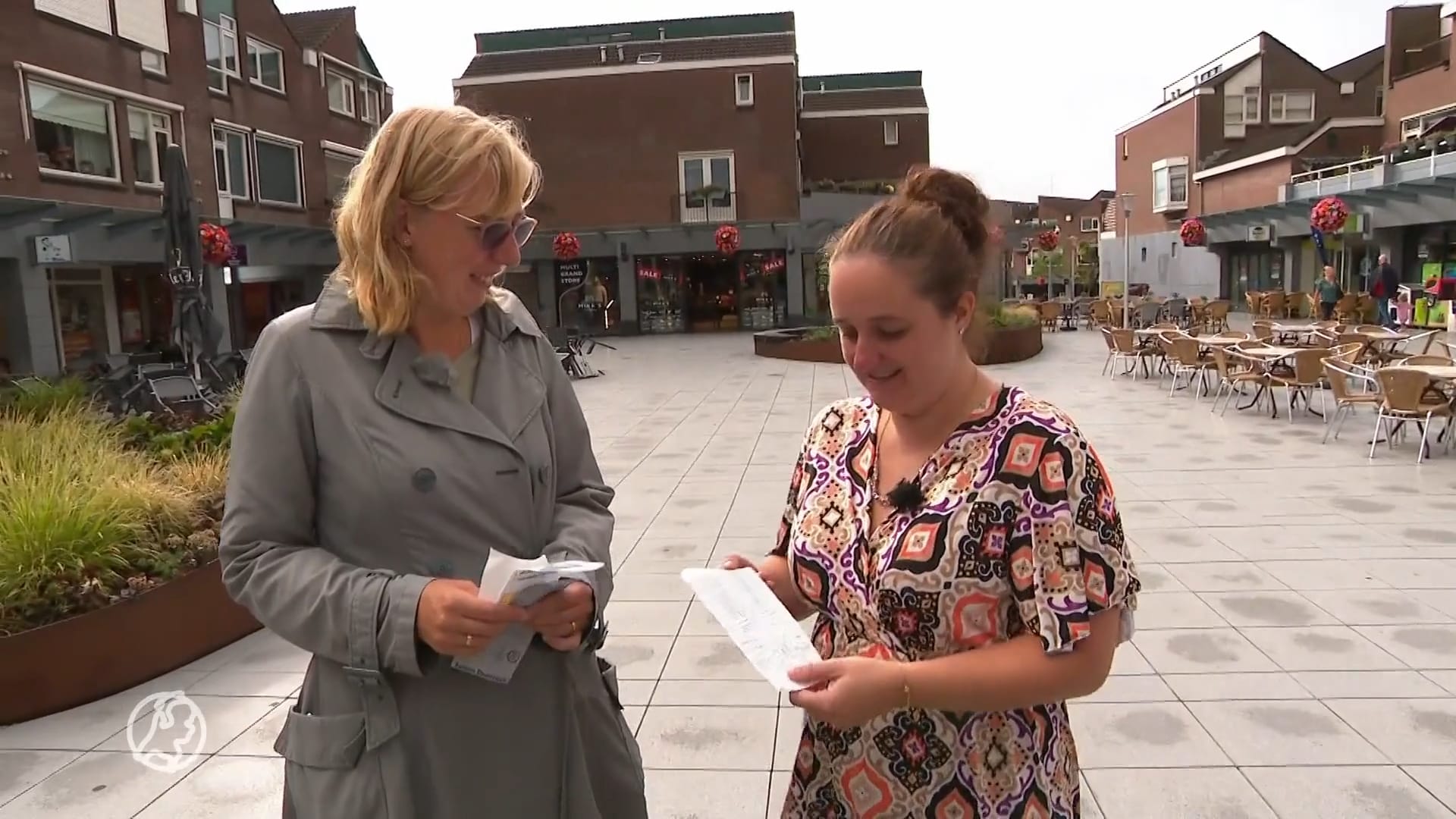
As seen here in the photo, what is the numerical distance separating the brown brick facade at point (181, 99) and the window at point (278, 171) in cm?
24

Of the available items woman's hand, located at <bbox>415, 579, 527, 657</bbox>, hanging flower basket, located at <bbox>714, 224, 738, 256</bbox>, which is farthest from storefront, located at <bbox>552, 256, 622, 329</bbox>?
woman's hand, located at <bbox>415, 579, 527, 657</bbox>

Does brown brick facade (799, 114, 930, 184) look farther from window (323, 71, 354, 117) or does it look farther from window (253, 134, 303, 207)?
window (253, 134, 303, 207)

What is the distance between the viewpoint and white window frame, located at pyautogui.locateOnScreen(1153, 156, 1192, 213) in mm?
38031

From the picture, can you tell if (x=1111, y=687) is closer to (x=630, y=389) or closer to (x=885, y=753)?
(x=885, y=753)

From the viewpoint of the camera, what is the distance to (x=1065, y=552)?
1366 millimetres

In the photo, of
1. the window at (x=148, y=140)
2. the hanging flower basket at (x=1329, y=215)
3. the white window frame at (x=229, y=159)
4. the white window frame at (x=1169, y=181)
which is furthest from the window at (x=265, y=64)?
the white window frame at (x=1169, y=181)

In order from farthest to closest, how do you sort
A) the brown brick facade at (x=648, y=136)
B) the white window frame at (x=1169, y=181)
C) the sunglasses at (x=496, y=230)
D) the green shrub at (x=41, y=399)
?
1. the white window frame at (x=1169, y=181)
2. the brown brick facade at (x=648, y=136)
3. the green shrub at (x=41, y=399)
4. the sunglasses at (x=496, y=230)

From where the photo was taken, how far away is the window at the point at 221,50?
71.8 feet

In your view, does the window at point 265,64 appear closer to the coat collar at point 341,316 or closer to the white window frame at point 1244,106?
the coat collar at point 341,316

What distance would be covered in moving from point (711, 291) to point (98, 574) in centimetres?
2862

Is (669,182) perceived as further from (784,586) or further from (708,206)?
(784,586)

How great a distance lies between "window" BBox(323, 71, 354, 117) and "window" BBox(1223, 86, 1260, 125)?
30.8m

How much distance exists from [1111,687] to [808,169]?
38.2 metres

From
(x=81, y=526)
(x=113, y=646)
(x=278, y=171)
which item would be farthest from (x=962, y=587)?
(x=278, y=171)
